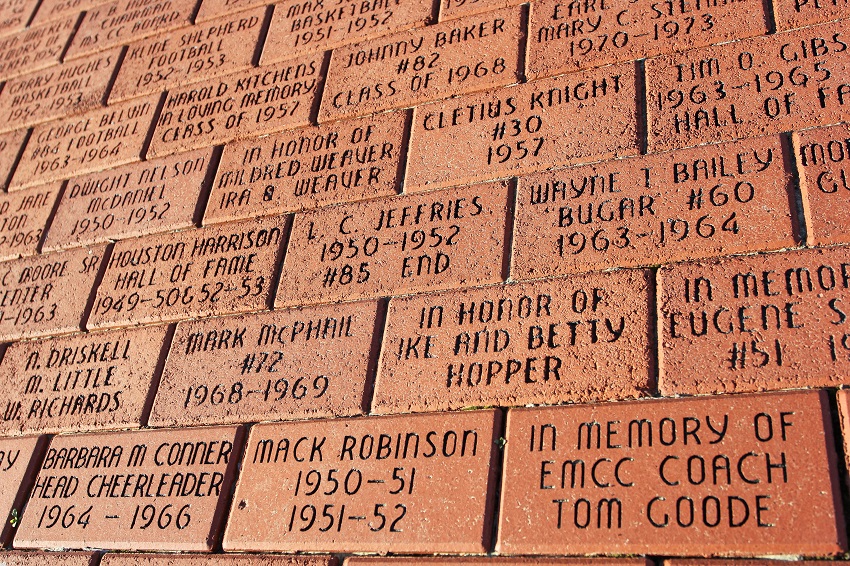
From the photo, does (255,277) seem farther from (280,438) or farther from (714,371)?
(714,371)

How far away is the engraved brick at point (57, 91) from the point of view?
3971mm

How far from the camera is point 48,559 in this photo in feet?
9.03

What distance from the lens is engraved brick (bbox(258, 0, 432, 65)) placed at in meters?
3.31

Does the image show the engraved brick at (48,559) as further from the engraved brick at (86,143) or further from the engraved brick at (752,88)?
the engraved brick at (752,88)

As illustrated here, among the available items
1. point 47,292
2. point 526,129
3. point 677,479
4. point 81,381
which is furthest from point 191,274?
point 677,479

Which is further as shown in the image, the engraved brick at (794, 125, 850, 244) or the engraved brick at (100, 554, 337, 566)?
the engraved brick at (100, 554, 337, 566)

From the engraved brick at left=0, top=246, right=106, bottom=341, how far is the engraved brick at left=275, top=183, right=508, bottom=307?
0.97 m

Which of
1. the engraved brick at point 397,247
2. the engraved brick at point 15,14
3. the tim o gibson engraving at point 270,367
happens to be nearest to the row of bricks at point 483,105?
the engraved brick at point 397,247

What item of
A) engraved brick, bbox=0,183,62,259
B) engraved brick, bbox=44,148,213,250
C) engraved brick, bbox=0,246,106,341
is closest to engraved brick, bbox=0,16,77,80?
engraved brick, bbox=0,183,62,259

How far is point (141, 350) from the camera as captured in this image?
303 centimetres

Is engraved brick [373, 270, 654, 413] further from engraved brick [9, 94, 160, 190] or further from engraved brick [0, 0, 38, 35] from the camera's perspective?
engraved brick [0, 0, 38, 35]

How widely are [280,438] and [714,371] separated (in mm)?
1327

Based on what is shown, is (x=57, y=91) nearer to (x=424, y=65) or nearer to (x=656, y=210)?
(x=424, y=65)

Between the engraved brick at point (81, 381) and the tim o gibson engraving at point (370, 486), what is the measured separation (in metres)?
0.62
